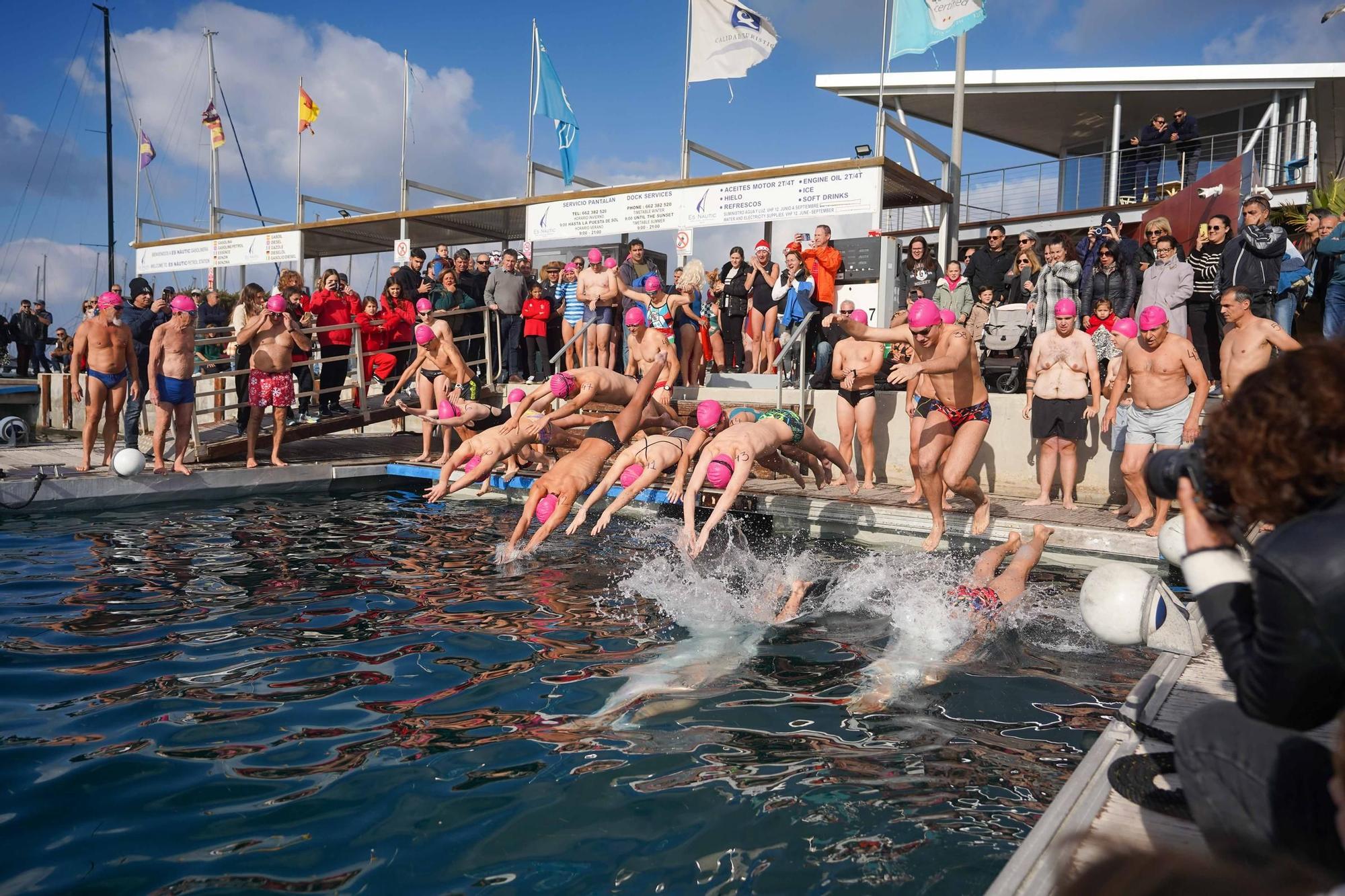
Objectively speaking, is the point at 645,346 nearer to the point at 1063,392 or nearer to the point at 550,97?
the point at 1063,392

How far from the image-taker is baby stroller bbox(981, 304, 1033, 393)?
10883 millimetres

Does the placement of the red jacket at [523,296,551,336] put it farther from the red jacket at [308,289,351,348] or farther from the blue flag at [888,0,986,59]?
the blue flag at [888,0,986,59]

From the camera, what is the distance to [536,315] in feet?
45.2

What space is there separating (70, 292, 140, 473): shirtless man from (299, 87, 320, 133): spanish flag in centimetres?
1055

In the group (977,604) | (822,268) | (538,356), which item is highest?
(822,268)

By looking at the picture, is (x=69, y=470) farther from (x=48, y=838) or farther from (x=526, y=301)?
(x=48, y=838)

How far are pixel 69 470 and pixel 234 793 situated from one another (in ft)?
28.0

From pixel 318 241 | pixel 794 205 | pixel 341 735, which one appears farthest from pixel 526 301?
pixel 341 735

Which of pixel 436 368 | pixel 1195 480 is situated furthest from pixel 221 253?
pixel 1195 480

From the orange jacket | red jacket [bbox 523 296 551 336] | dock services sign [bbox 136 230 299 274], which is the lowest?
red jacket [bbox 523 296 551 336]

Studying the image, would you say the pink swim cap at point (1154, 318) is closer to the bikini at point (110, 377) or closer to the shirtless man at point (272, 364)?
the shirtless man at point (272, 364)

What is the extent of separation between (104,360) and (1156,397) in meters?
10.9

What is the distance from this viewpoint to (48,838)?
124 inches

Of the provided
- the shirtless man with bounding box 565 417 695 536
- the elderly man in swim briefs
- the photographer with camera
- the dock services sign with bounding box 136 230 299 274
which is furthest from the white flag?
the photographer with camera
